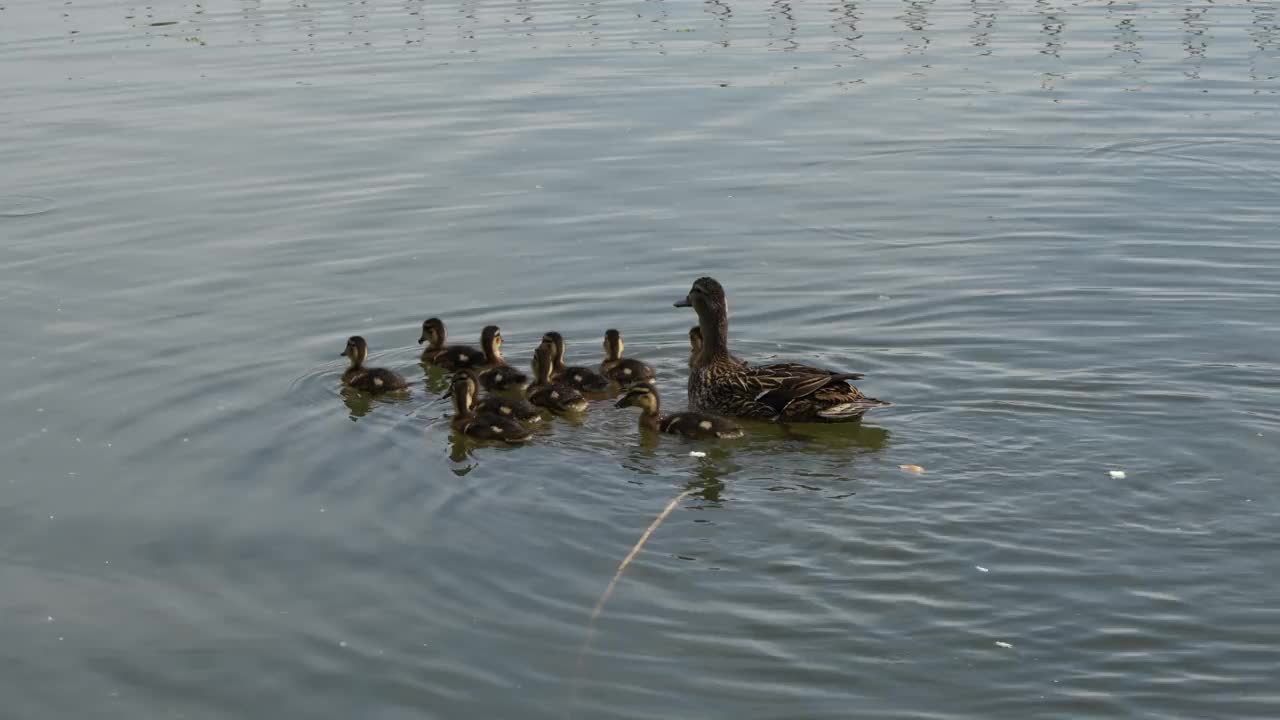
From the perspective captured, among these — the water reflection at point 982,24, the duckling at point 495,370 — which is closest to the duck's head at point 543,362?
the duckling at point 495,370

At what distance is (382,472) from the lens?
30.9 feet

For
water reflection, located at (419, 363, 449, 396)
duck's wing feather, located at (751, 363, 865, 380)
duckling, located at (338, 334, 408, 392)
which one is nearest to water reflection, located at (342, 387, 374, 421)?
duckling, located at (338, 334, 408, 392)

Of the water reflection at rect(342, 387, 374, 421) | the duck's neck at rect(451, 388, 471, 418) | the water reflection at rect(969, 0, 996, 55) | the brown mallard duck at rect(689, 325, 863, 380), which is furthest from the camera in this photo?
the water reflection at rect(969, 0, 996, 55)

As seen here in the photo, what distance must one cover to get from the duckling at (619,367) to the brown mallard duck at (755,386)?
1.11ft

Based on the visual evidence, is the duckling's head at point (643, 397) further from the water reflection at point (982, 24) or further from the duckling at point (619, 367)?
the water reflection at point (982, 24)

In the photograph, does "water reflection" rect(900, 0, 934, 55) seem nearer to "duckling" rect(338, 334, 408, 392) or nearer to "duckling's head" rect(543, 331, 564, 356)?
"duckling's head" rect(543, 331, 564, 356)

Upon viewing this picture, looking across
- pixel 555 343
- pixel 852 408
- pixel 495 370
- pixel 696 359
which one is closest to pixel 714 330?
pixel 696 359

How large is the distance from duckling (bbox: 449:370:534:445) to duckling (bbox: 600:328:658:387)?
900mm

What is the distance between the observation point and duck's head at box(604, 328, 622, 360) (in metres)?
11.1

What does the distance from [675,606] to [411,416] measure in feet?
11.9

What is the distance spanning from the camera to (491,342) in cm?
1130

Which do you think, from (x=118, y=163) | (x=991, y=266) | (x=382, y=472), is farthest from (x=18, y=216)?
(x=991, y=266)

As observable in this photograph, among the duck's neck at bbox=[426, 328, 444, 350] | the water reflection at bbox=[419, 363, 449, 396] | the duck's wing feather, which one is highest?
the duck's wing feather

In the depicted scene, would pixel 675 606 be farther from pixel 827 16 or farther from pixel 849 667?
pixel 827 16
